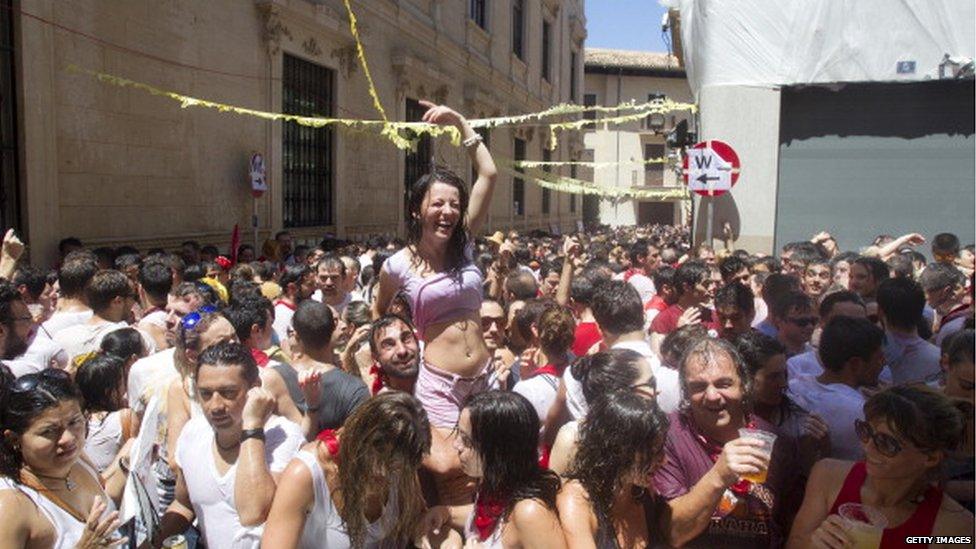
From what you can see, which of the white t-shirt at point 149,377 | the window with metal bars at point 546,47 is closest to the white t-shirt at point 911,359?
the white t-shirt at point 149,377

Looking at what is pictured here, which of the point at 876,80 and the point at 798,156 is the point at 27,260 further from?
the point at 876,80

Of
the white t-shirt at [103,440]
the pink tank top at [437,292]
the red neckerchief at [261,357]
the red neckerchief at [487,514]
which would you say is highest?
the pink tank top at [437,292]

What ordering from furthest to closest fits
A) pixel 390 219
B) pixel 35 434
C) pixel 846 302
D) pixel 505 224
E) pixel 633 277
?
pixel 505 224, pixel 390 219, pixel 633 277, pixel 846 302, pixel 35 434

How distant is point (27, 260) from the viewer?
815cm

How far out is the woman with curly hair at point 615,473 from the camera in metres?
2.47

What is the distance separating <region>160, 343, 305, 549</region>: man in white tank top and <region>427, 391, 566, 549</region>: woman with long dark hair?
77 cm

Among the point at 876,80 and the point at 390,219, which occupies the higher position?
the point at 876,80

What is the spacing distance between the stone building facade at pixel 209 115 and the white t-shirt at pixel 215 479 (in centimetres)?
340

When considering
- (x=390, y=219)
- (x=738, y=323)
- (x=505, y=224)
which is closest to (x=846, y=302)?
(x=738, y=323)

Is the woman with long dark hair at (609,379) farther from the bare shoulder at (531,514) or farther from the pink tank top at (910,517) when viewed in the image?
the pink tank top at (910,517)

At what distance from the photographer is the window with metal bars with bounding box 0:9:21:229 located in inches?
320

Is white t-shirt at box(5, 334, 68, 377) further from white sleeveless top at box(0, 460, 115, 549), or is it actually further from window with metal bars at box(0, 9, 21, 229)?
window with metal bars at box(0, 9, 21, 229)

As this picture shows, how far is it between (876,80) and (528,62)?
701 inches

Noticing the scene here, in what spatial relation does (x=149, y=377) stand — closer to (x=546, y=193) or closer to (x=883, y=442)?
(x=883, y=442)
